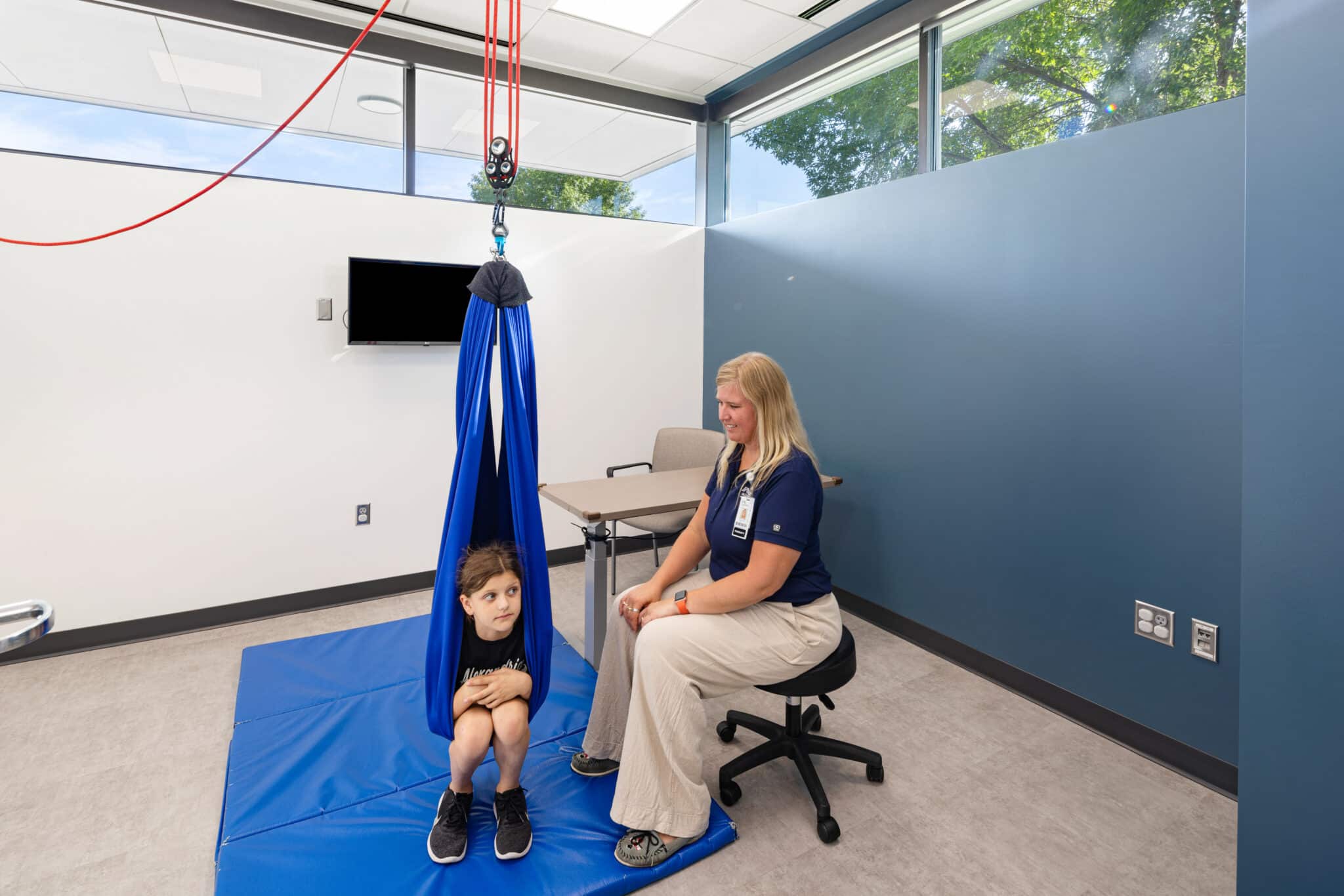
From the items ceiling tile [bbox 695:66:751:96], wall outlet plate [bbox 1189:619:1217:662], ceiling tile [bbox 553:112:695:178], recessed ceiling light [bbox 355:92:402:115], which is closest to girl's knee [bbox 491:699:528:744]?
wall outlet plate [bbox 1189:619:1217:662]

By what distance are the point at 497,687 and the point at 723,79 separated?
374 centimetres

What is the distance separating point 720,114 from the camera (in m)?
4.54

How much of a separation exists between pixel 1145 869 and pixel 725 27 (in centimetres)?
375

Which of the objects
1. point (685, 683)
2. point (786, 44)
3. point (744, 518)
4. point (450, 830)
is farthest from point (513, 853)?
point (786, 44)

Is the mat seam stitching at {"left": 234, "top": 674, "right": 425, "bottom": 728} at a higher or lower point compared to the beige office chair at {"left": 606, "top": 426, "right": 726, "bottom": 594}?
lower

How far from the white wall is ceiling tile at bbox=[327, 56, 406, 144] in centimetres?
35

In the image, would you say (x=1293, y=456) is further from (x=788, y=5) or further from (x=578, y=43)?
(x=578, y=43)

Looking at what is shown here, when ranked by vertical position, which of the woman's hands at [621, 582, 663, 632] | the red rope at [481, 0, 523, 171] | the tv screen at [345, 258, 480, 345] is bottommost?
the woman's hands at [621, 582, 663, 632]

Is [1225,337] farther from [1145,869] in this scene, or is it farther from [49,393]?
[49,393]

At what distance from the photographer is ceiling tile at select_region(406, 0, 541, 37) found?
3.29 m

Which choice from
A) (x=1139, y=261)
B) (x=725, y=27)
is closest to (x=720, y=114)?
(x=725, y=27)

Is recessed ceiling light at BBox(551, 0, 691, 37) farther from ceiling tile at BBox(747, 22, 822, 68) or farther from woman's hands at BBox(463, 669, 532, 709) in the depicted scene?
woman's hands at BBox(463, 669, 532, 709)

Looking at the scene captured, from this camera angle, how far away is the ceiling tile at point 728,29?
3373mm

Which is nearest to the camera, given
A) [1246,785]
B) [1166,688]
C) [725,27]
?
[1246,785]
